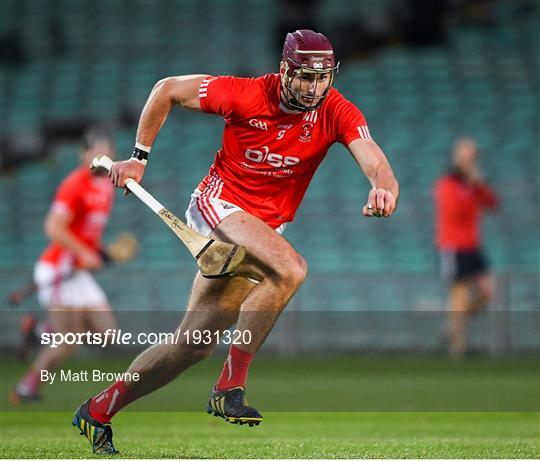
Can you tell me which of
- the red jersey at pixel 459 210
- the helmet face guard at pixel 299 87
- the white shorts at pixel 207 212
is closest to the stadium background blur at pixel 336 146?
the red jersey at pixel 459 210

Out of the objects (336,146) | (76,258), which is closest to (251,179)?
(76,258)

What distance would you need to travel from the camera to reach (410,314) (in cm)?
1514

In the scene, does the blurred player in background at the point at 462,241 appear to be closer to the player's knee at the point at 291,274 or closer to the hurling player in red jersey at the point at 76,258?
the hurling player in red jersey at the point at 76,258

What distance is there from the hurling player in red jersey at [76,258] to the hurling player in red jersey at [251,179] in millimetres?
3966

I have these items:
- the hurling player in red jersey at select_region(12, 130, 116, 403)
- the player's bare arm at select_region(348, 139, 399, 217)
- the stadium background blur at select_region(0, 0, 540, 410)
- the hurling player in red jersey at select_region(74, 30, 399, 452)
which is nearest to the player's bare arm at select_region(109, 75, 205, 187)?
the hurling player in red jersey at select_region(74, 30, 399, 452)

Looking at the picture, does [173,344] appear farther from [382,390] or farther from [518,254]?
[518,254]

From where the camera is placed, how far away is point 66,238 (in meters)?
10.6

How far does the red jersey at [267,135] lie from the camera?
6.40 metres

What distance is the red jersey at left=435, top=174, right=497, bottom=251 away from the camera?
584 inches

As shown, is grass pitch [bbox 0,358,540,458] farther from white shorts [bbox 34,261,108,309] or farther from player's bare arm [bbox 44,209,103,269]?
player's bare arm [bbox 44,209,103,269]

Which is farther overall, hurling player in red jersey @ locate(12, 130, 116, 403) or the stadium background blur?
the stadium background blur

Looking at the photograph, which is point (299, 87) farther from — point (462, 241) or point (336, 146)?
point (336, 146)

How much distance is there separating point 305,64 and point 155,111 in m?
0.85

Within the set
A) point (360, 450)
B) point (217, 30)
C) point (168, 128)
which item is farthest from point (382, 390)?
point (217, 30)
